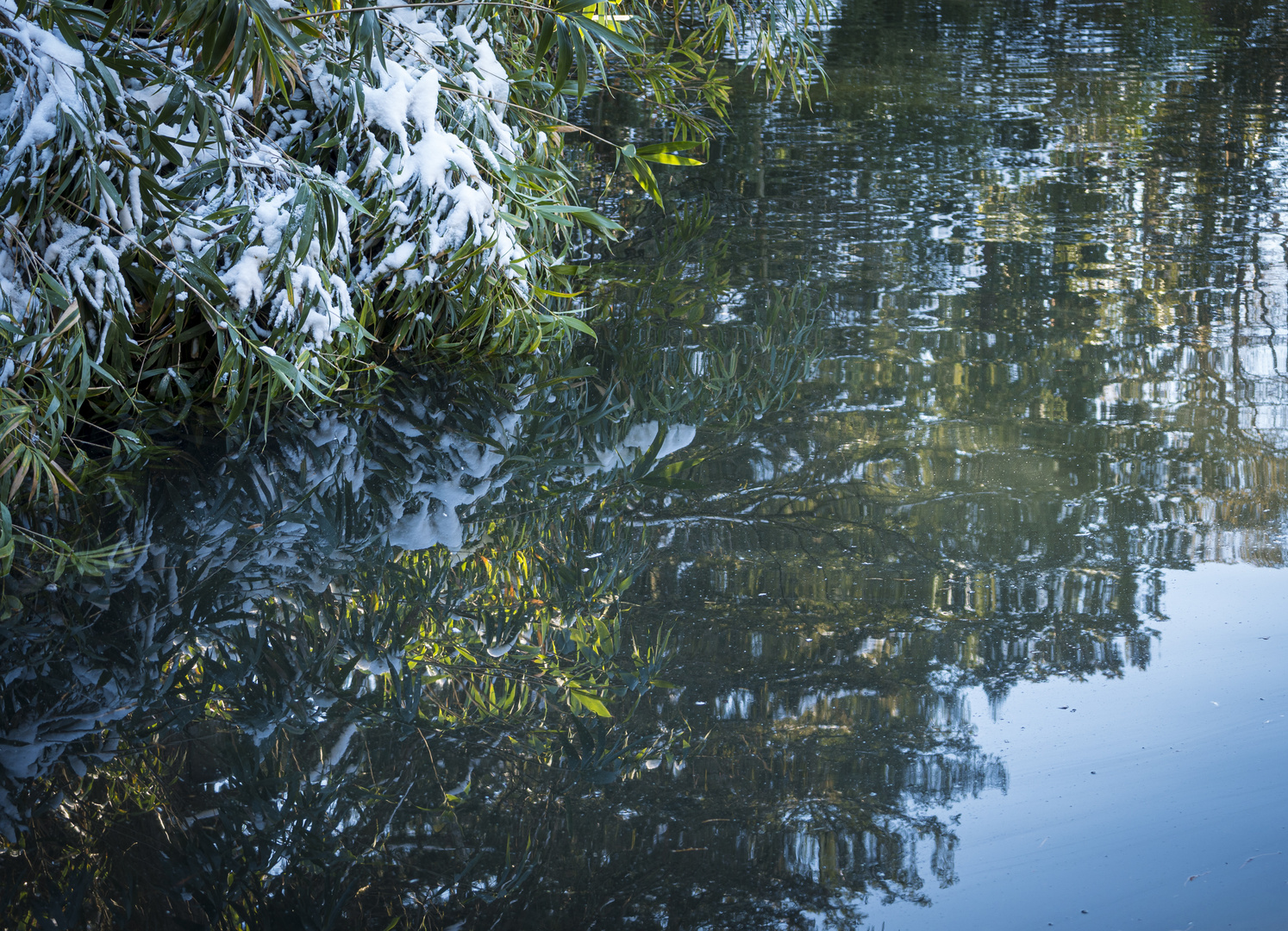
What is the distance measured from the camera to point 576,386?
150 inches

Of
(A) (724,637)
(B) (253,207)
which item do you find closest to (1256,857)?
(A) (724,637)

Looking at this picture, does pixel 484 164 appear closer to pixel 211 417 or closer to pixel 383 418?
pixel 383 418

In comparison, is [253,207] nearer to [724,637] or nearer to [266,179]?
[266,179]

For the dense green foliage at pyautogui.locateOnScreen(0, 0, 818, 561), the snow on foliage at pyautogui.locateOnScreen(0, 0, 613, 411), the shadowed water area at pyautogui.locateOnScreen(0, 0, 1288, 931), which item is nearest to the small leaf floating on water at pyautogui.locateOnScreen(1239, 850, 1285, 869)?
the shadowed water area at pyautogui.locateOnScreen(0, 0, 1288, 931)

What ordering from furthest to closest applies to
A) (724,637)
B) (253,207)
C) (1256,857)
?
1. (253,207)
2. (724,637)
3. (1256,857)

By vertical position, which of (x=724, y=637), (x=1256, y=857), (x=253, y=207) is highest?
(x=253, y=207)

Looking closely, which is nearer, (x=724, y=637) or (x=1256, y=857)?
(x=1256, y=857)

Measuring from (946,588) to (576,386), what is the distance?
1.54m

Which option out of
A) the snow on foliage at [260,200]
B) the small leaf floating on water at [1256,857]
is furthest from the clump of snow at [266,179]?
the small leaf floating on water at [1256,857]

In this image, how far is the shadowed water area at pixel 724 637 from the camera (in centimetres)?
188

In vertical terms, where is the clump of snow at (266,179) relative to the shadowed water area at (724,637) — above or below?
above

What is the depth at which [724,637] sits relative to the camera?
251 cm

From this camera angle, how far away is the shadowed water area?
74.2 inches

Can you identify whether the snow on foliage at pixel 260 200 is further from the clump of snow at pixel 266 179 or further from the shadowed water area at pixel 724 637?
the shadowed water area at pixel 724 637
